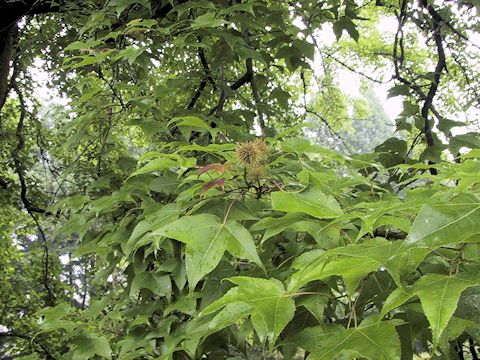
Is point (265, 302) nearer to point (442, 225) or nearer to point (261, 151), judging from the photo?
point (442, 225)

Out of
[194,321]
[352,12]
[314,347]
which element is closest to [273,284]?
[314,347]

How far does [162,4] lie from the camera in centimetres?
167

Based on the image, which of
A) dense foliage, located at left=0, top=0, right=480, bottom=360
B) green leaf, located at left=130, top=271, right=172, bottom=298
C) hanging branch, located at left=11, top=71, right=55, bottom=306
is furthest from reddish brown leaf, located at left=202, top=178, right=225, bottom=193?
hanging branch, located at left=11, top=71, right=55, bottom=306

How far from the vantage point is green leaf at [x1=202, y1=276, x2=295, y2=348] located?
1.52 ft

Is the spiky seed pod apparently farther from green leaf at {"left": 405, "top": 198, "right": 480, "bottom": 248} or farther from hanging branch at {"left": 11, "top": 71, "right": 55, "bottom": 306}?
hanging branch at {"left": 11, "top": 71, "right": 55, "bottom": 306}

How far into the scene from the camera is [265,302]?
475 millimetres

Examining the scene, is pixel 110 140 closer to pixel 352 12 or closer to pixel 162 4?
pixel 162 4

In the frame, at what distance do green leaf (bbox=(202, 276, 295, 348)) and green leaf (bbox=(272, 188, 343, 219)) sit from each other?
12 centimetres

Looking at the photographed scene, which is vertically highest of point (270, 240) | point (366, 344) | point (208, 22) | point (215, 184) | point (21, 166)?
point (21, 166)

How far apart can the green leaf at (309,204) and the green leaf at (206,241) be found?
66 millimetres

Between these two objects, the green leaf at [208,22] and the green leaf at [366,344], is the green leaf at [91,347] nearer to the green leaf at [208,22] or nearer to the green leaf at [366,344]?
the green leaf at [366,344]

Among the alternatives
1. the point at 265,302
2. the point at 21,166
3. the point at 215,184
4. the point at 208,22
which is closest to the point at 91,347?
the point at 215,184

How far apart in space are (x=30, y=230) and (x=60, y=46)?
85.4 inches

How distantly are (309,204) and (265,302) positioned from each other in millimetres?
161
